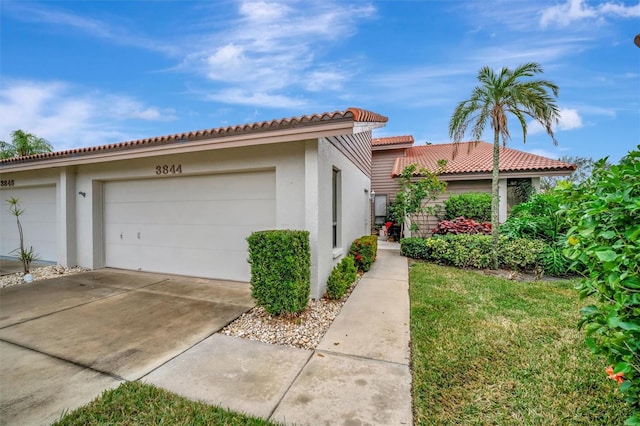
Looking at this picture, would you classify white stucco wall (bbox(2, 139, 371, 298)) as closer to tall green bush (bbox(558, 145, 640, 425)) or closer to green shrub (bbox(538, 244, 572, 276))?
tall green bush (bbox(558, 145, 640, 425))

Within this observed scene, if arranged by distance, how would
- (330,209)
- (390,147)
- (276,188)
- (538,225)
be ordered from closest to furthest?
1. (276,188)
2. (330,209)
3. (538,225)
4. (390,147)

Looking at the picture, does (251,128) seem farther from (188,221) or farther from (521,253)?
(521,253)

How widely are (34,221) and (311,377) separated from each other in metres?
10.9

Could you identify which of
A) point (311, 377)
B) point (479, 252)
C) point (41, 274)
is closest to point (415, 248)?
point (479, 252)

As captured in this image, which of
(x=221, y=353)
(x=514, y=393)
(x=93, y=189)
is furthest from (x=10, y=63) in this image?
(x=514, y=393)

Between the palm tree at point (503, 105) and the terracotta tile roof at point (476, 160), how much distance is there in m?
1.00

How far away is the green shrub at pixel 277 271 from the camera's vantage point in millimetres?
3848

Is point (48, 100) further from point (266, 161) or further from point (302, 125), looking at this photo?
point (302, 125)

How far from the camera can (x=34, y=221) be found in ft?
28.4

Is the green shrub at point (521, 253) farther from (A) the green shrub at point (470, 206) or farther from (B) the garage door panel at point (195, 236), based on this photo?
(B) the garage door panel at point (195, 236)

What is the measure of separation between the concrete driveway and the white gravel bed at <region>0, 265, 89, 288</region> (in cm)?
61

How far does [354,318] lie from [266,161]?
3.27 m

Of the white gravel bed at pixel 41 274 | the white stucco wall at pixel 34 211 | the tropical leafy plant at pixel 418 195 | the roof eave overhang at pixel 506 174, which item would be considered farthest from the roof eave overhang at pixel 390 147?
the white gravel bed at pixel 41 274

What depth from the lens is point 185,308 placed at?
452 centimetres
